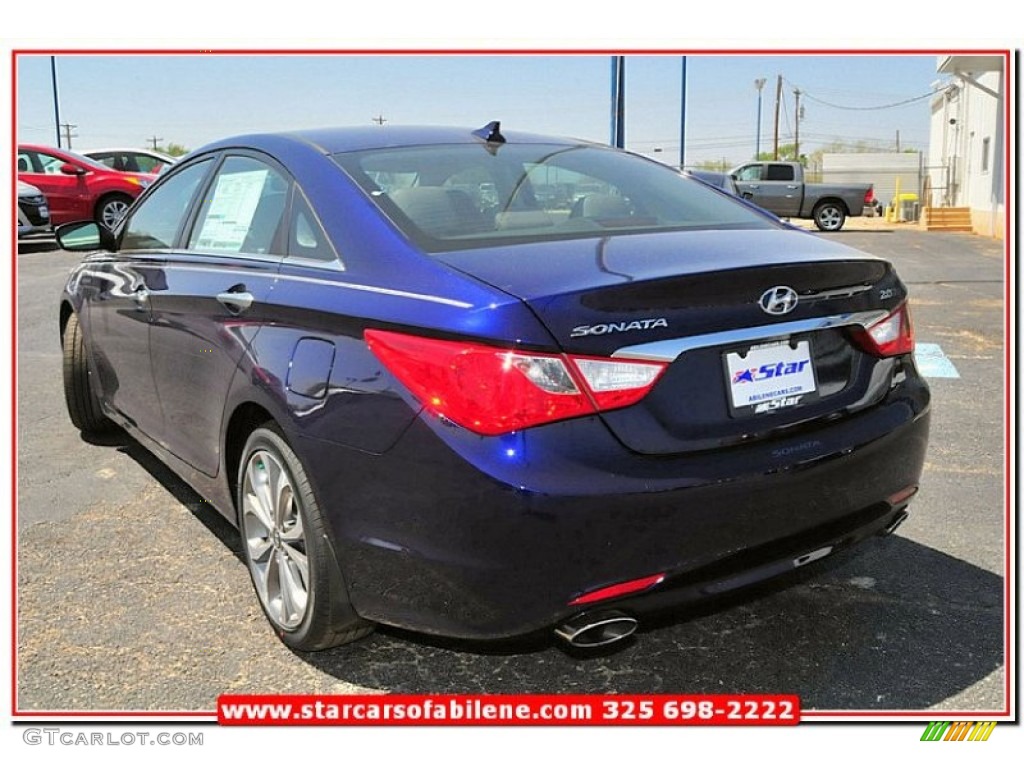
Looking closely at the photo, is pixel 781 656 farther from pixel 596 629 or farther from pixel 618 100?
pixel 618 100

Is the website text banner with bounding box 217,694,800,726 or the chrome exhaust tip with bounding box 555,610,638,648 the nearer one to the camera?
the chrome exhaust tip with bounding box 555,610,638,648

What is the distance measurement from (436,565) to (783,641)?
1.26 metres

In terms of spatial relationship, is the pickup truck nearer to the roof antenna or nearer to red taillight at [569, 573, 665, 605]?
the roof antenna

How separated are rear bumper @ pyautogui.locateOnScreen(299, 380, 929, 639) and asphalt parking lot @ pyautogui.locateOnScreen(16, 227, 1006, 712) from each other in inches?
6.1

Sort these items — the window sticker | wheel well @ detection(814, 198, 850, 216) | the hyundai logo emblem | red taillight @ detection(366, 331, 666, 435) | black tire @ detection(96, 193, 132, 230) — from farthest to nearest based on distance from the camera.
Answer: wheel well @ detection(814, 198, 850, 216) → black tire @ detection(96, 193, 132, 230) → the window sticker → the hyundai logo emblem → red taillight @ detection(366, 331, 666, 435)

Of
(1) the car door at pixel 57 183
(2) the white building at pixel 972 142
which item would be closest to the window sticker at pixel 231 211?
(1) the car door at pixel 57 183

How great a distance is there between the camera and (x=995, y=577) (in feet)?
11.1

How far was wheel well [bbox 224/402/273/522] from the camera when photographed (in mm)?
2975

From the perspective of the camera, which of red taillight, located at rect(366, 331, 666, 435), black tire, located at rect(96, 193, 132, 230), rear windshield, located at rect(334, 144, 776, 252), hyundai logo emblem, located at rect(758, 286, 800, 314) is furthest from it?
black tire, located at rect(96, 193, 132, 230)

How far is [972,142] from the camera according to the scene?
89.1 feet

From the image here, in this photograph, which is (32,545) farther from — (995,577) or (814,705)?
(995,577)

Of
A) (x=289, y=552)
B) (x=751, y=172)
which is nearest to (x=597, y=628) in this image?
(x=289, y=552)

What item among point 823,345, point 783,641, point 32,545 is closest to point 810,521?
point 823,345

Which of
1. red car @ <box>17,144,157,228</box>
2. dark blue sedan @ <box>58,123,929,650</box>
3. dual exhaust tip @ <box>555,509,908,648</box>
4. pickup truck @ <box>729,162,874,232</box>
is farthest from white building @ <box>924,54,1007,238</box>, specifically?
dual exhaust tip @ <box>555,509,908,648</box>
